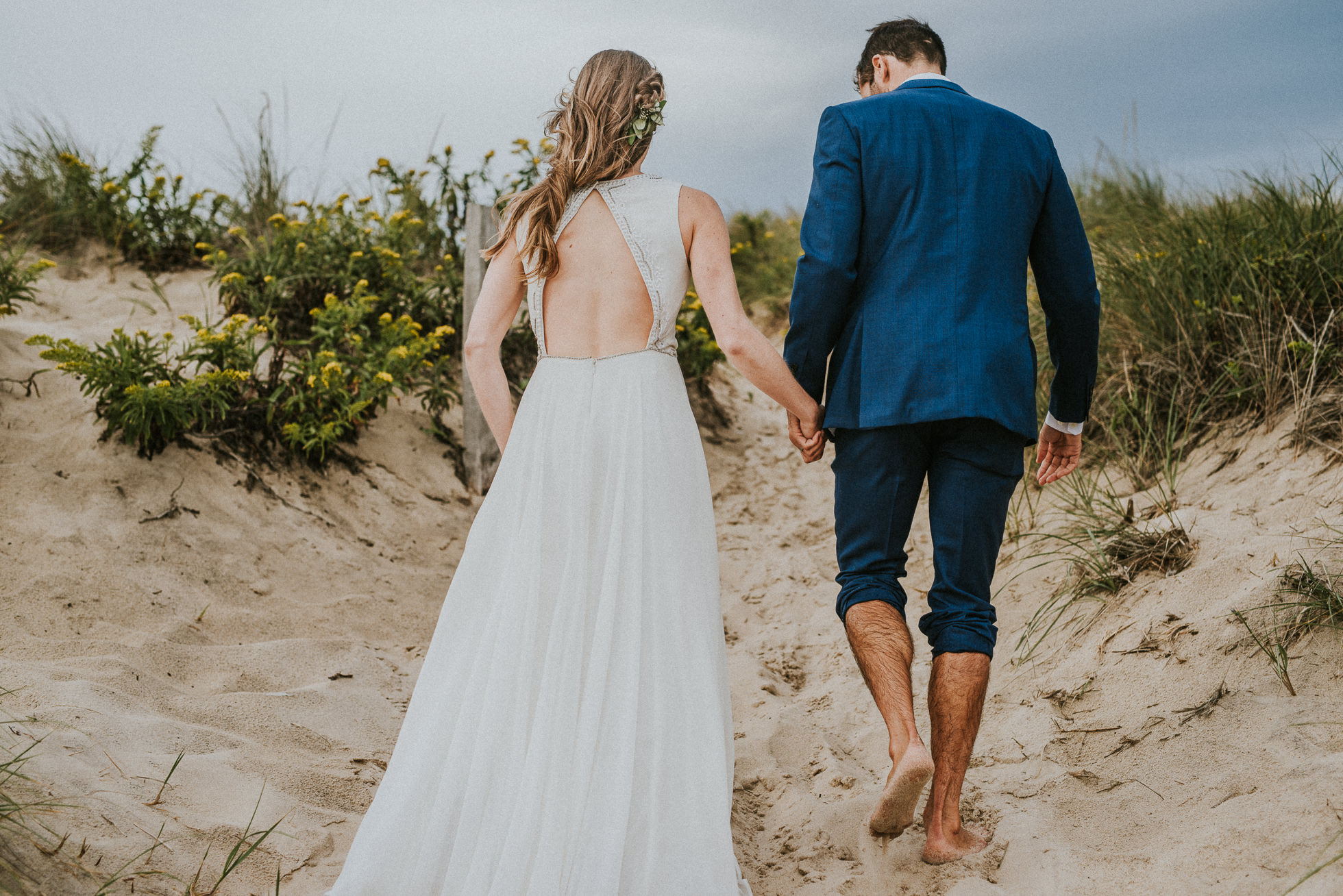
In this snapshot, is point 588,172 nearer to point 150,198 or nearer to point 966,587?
point 966,587

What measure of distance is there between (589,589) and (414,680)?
1.61 meters

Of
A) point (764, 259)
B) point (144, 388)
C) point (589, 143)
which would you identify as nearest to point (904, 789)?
point (589, 143)

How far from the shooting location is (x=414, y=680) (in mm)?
3576

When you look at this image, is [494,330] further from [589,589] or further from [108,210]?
[108,210]

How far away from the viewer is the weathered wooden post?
5215 millimetres

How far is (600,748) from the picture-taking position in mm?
2170

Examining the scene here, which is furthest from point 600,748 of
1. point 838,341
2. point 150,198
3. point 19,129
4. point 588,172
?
point 19,129

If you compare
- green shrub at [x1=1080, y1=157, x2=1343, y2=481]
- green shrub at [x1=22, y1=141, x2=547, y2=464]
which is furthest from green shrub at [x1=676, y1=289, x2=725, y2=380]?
green shrub at [x1=1080, y1=157, x2=1343, y2=481]

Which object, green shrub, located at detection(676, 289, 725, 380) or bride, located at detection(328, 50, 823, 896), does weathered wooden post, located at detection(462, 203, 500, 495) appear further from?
bride, located at detection(328, 50, 823, 896)

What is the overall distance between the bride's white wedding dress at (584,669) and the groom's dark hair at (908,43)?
2.97 ft

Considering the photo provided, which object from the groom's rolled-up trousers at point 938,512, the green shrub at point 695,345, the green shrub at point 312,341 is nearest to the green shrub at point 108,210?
the green shrub at point 312,341

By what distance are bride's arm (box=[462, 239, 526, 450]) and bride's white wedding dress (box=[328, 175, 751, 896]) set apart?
0.28 ft

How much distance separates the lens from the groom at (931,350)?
2387 millimetres

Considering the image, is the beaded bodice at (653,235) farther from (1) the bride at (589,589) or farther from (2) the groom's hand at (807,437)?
(2) the groom's hand at (807,437)
